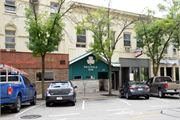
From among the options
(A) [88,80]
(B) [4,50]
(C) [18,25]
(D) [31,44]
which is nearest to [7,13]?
(C) [18,25]

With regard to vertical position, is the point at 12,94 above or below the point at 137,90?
above

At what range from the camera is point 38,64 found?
58.9 ft

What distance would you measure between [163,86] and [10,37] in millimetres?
13879

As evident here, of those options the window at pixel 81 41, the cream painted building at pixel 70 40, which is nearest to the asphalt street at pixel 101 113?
the cream painted building at pixel 70 40

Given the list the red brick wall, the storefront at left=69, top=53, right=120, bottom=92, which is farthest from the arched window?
the storefront at left=69, top=53, right=120, bottom=92

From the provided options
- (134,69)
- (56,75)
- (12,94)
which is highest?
(134,69)

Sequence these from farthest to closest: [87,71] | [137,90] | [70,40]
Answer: [87,71] < [70,40] < [137,90]

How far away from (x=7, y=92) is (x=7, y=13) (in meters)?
11.3

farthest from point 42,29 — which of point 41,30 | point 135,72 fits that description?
point 135,72

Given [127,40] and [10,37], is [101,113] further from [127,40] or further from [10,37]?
[127,40]

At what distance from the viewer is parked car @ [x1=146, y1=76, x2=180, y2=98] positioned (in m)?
13.9

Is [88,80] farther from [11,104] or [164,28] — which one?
[11,104]

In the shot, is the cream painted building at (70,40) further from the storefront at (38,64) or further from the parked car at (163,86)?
the parked car at (163,86)

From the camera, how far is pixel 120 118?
24.0 ft
